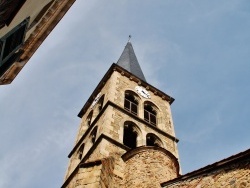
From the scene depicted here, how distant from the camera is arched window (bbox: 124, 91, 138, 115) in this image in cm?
1520

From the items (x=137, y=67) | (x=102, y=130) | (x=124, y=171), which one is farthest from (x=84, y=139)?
Result: (x=137, y=67)

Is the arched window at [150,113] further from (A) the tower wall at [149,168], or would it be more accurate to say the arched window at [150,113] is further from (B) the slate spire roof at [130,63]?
(A) the tower wall at [149,168]

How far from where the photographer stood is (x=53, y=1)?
6.08 meters

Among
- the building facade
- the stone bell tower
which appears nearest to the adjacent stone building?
the stone bell tower

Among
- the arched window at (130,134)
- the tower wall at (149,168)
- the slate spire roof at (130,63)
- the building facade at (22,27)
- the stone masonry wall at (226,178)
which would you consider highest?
the slate spire roof at (130,63)

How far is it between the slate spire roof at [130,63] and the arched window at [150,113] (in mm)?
2606

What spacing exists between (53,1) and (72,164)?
9.42 meters

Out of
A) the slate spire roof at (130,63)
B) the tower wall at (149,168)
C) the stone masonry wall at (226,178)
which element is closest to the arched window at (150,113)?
the slate spire roof at (130,63)

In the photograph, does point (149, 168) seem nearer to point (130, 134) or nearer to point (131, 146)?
point (131, 146)

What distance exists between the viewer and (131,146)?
1344cm

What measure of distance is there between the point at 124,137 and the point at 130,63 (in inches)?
317

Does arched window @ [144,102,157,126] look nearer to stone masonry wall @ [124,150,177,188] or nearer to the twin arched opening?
the twin arched opening

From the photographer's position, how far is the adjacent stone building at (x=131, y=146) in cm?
630

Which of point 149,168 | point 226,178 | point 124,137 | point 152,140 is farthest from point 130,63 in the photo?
point 226,178
